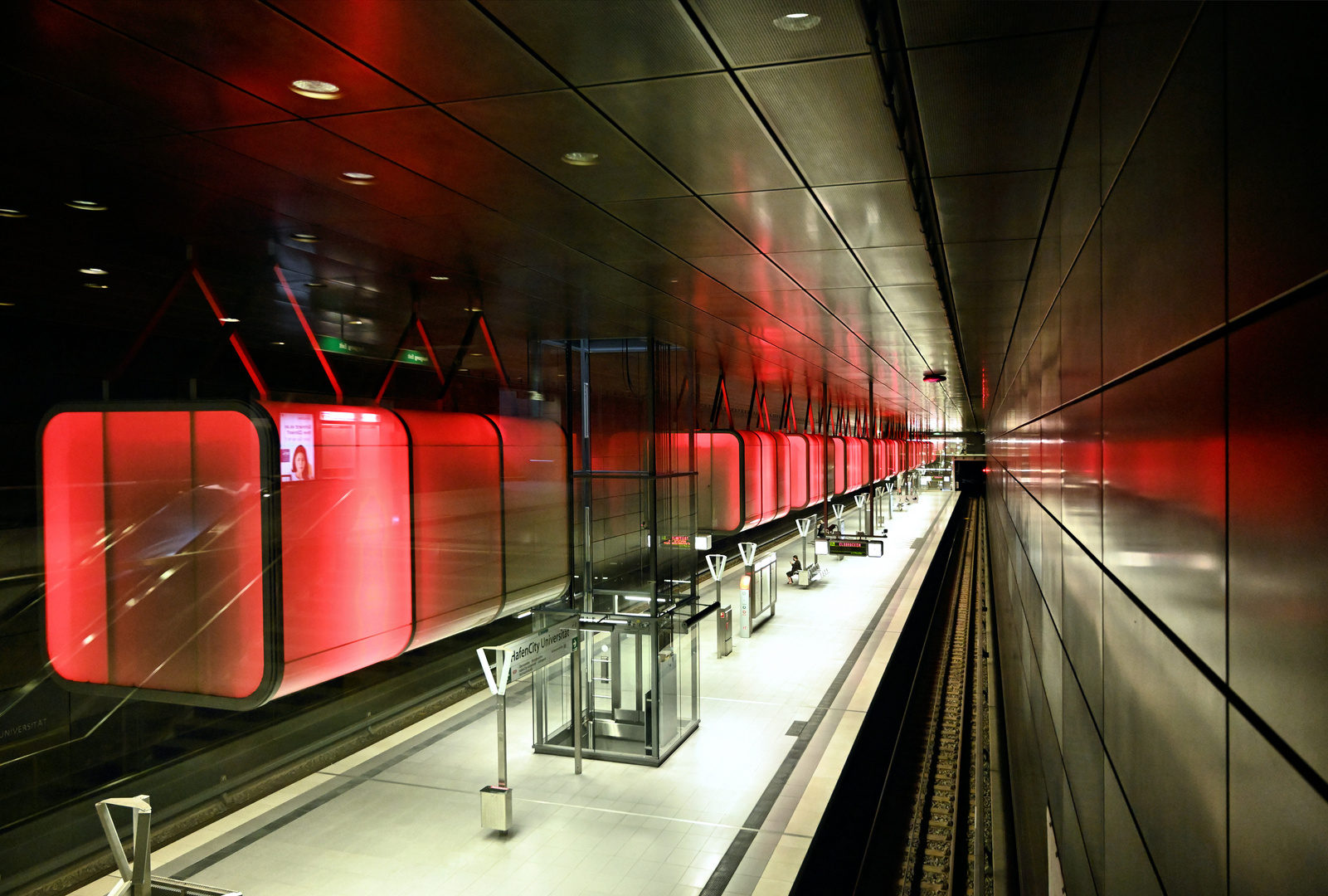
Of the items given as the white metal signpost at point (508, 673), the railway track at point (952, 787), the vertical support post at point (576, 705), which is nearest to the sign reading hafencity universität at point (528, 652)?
the white metal signpost at point (508, 673)

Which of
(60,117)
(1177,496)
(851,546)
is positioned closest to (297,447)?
(60,117)

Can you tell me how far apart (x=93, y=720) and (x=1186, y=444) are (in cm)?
704

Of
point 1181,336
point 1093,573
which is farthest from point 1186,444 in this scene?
point 1093,573

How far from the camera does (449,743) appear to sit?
357 inches

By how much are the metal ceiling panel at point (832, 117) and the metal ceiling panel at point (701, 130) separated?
0.33 ft

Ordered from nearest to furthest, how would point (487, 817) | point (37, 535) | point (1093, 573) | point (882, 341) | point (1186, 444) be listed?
point (1186, 444)
point (1093, 573)
point (37, 535)
point (487, 817)
point (882, 341)

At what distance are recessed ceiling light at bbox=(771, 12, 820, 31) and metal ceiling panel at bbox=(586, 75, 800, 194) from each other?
399 mm

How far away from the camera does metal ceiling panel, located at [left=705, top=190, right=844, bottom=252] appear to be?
177 inches

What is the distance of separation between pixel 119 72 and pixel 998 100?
3.28 metres

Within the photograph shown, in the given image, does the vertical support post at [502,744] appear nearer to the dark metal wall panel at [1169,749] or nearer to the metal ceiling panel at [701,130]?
the metal ceiling panel at [701,130]

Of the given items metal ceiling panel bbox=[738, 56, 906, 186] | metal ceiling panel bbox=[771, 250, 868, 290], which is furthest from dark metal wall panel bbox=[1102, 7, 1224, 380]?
metal ceiling panel bbox=[771, 250, 868, 290]

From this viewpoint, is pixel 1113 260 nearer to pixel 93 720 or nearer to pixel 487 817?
pixel 487 817

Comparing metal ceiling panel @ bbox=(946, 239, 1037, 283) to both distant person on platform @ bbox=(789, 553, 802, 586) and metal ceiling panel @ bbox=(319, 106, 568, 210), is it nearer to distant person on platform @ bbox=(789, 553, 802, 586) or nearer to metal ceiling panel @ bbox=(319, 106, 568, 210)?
metal ceiling panel @ bbox=(319, 106, 568, 210)

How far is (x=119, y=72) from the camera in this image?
2.96 m
